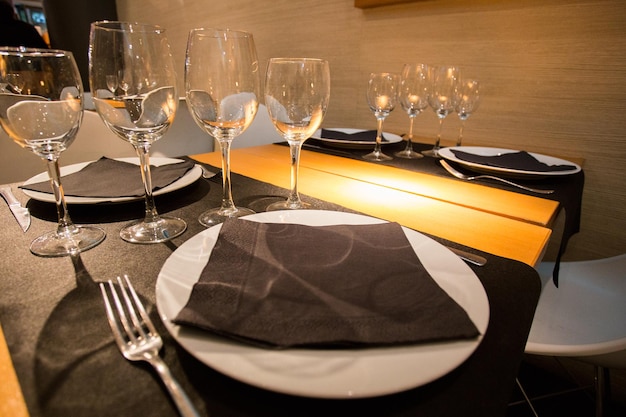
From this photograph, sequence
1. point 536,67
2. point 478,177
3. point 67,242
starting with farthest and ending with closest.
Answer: point 536,67 → point 478,177 → point 67,242

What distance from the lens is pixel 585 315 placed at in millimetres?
881

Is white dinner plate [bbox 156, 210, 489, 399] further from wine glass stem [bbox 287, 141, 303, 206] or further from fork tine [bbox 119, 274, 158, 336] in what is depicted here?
wine glass stem [bbox 287, 141, 303, 206]

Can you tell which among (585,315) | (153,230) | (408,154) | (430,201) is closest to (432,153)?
(408,154)

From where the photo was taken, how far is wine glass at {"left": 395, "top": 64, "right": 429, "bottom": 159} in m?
1.12

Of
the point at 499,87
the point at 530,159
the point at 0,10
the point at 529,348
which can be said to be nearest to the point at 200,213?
the point at 529,348

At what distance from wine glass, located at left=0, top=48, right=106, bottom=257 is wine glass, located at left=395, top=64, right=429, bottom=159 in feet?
2.88

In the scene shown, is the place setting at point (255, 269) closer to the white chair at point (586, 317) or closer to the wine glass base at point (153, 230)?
the wine glass base at point (153, 230)

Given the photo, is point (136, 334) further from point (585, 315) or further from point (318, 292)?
point (585, 315)

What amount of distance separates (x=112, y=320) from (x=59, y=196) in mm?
266

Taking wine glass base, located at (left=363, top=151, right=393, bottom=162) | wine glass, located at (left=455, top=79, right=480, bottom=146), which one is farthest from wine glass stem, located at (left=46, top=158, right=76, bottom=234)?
wine glass, located at (left=455, top=79, right=480, bottom=146)

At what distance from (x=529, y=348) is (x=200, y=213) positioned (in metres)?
0.72

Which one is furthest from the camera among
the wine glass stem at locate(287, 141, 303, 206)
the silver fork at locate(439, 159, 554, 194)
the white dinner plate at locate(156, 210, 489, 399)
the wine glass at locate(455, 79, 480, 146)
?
the wine glass at locate(455, 79, 480, 146)

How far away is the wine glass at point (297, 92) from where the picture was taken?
0.58m

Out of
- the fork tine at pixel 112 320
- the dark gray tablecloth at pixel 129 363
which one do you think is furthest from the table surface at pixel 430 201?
the fork tine at pixel 112 320
